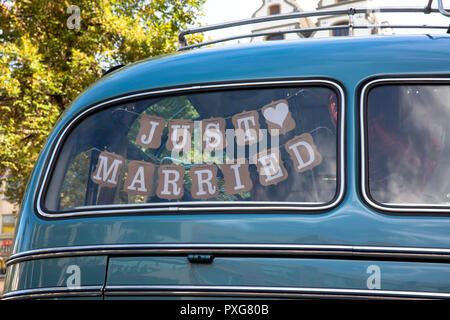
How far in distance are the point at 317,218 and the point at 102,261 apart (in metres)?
1.17

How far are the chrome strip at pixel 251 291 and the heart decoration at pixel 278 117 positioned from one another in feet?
2.75

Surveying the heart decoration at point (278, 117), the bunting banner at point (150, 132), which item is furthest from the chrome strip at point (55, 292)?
the heart decoration at point (278, 117)

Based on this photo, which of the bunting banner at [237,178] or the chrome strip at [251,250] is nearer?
the chrome strip at [251,250]

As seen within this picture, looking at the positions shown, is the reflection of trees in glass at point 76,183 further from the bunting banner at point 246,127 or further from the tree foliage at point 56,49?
the tree foliage at point 56,49

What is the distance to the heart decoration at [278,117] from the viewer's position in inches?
100

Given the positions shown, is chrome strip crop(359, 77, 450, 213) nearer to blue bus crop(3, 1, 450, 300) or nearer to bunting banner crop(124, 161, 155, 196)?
blue bus crop(3, 1, 450, 300)

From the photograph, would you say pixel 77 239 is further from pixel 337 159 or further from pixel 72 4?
pixel 72 4

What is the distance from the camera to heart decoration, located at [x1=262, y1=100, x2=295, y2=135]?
2543mm

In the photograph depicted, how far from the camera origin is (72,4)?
12133 millimetres

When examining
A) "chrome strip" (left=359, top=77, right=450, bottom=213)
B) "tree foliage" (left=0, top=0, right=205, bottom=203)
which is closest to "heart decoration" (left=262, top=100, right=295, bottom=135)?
"chrome strip" (left=359, top=77, right=450, bottom=213)

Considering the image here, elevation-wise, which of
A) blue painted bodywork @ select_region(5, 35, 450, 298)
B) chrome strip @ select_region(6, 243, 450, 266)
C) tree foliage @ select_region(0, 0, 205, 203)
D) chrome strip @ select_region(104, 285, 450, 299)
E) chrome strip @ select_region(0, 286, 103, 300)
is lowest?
chrome strip @ select_region(0, 286, 103, 300)

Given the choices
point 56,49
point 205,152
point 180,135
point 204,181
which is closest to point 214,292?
point 204,181

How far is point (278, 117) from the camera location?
2.57 m
